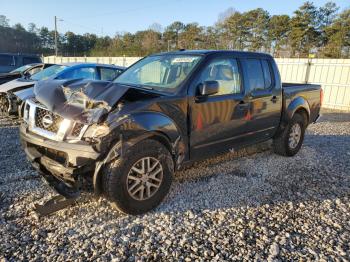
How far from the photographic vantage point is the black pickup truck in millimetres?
3104

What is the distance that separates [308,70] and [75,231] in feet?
45.5

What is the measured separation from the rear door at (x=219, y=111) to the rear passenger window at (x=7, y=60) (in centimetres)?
1322

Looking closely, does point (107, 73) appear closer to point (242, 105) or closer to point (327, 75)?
point (242, 105)

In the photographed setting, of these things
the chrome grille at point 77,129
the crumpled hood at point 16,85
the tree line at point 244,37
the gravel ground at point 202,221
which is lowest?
the gravel ground at point 202,221

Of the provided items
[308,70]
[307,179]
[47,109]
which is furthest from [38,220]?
[308,70]

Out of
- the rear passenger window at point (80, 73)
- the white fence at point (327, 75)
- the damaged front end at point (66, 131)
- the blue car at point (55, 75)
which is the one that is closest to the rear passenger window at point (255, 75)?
the damaged front end at point (66, 131)

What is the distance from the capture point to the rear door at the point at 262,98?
15.5ft

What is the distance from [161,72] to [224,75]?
0.90 m

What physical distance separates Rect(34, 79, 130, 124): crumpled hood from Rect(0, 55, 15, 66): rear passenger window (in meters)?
12.6

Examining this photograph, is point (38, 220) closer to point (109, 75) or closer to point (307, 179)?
point (307, 179)

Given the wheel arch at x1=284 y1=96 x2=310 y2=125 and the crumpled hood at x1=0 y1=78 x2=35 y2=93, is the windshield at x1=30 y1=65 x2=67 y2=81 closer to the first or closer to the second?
the crumpled hood at x1=0 y1=78 x2=35 y2=93

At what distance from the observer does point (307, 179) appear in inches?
189

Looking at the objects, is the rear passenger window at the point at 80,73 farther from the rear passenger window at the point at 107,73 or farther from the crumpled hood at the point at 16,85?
the crumpled hood at the point at 16,85

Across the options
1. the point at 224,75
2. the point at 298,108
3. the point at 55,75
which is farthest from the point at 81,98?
the point at 55,75
